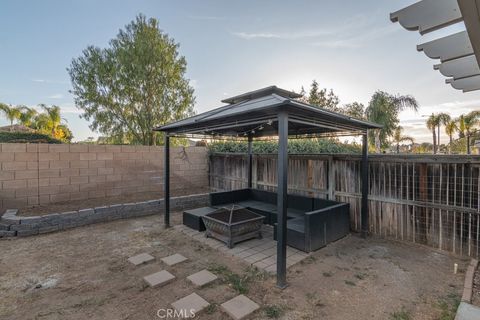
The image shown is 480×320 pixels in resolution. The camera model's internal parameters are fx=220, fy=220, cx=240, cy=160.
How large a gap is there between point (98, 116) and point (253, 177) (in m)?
7.96

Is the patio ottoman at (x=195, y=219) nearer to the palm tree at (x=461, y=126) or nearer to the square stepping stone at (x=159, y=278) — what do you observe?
the square stepping stone at (x=159, y=278)

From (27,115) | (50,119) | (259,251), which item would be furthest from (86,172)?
(27,115)

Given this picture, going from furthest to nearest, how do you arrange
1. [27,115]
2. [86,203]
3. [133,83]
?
[27,115]
[133,83]
[86,203]

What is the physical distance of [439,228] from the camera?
12.0 feet

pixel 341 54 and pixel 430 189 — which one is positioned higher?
pixel 341 54

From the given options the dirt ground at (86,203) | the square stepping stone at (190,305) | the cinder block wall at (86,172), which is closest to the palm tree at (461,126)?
the cinder block wall at (86,172)

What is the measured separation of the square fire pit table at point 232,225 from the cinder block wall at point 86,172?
319 centimetres

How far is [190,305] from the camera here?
2381 mm

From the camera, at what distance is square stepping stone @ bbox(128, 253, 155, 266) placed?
132 inches

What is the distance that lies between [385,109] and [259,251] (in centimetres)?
1449

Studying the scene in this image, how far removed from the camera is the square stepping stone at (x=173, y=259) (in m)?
3.34

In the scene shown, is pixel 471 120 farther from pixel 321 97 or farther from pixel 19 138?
pixel 19 138

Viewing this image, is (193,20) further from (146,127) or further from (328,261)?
(328,261)

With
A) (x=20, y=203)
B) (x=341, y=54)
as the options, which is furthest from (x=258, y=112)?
(x=20, y=203)
